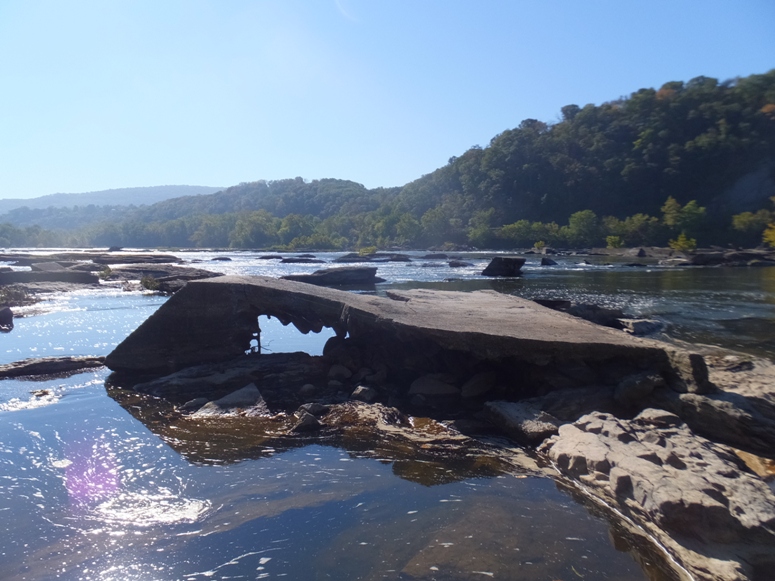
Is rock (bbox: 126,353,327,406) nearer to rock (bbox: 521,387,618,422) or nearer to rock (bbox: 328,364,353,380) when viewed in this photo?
rock (bbox: 328,364,353,380)

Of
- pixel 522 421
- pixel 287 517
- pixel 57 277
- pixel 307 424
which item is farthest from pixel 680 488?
pixel 57 277

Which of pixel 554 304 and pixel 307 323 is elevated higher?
pixel 307 323

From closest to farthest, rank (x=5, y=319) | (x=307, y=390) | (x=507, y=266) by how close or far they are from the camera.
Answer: (x=307, y=390) < (x=5, y=319) < (x=507, y=266)

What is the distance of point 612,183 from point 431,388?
11775 cm

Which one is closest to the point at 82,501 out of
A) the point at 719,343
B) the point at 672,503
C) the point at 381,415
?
the point at 381,415

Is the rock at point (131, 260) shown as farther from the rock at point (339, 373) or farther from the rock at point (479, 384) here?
the rock at point (479, 384)

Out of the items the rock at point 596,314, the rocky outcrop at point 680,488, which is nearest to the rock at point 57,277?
the rock at point 596,314

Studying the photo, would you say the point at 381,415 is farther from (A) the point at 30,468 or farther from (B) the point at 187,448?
(A) the point at 30,468

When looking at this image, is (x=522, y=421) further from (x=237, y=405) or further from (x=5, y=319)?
(x=5, y=319)

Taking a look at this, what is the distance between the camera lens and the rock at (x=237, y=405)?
6.99 m

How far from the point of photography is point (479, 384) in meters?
7.47

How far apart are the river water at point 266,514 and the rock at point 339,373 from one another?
2312 millimetres

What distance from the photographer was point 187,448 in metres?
5.91

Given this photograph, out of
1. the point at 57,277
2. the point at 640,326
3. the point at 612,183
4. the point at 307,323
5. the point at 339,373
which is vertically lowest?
the point at 640,326
